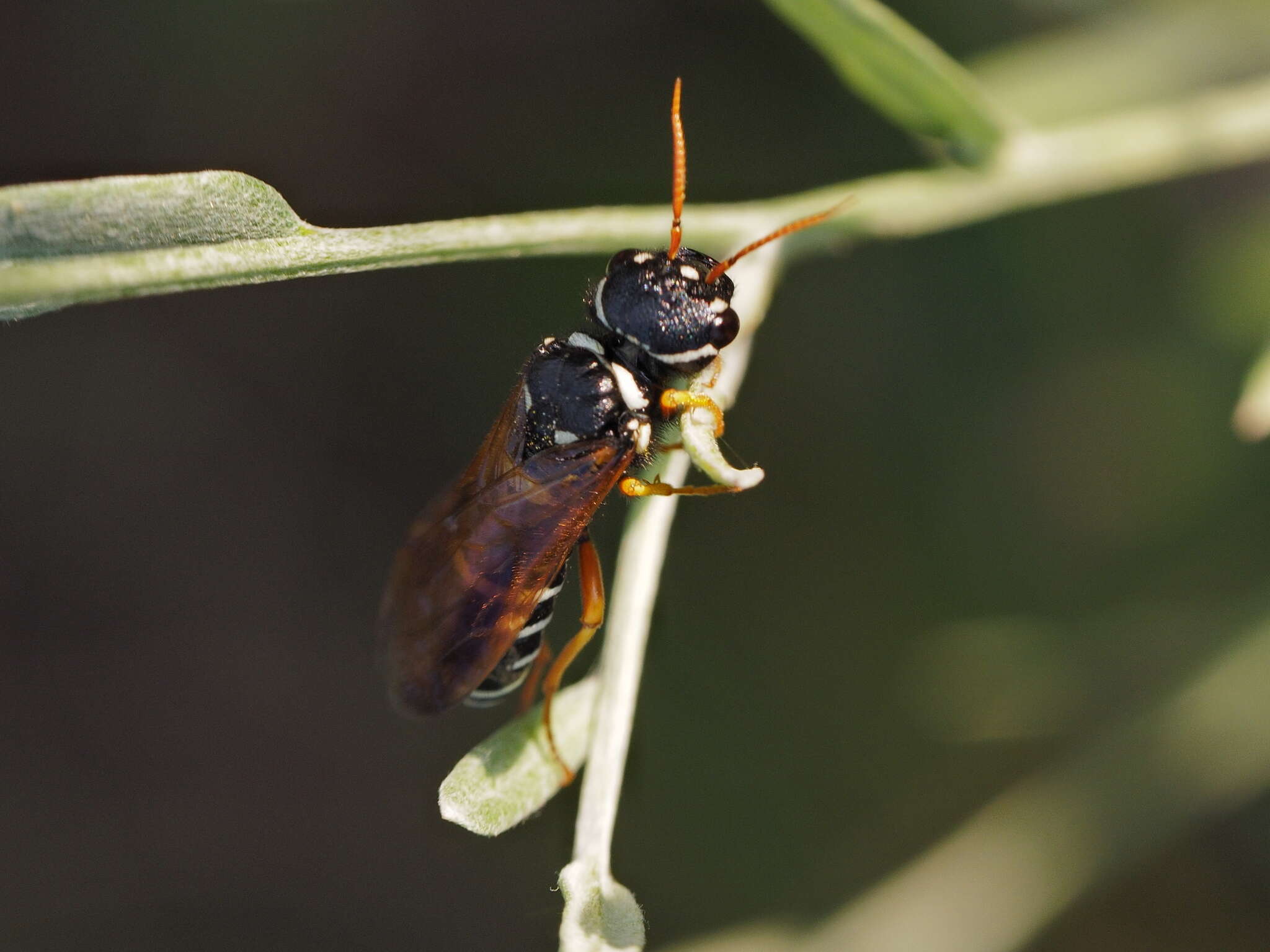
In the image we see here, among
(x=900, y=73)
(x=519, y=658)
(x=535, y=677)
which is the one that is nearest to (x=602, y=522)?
(x=535, y=677)

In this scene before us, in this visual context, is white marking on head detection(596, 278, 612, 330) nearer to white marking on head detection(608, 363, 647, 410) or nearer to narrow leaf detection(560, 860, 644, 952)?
white marking on head detection(608, 363, 647, 410)

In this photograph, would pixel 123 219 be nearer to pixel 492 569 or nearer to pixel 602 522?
pixel 492 569

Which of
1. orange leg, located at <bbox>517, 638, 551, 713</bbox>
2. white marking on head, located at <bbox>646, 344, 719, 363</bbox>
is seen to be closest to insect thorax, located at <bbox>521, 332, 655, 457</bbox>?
white marking on head, located at <bbox>646, 344, 719, 363</bbox>

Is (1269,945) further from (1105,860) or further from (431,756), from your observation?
(431,756)

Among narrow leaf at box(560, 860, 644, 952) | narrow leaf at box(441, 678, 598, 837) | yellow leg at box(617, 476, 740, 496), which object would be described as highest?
yellow leg at box(617, 476, 740, 496)

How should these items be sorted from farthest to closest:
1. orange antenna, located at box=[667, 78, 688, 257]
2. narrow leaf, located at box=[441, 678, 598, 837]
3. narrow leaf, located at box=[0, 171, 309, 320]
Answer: orange antenna, located at box=[667, 78, 688, 257]
narrow leaf, located at box=[441, 678, 598, 837]
narrow leaf, located at box=[0, 171, 309, 320]

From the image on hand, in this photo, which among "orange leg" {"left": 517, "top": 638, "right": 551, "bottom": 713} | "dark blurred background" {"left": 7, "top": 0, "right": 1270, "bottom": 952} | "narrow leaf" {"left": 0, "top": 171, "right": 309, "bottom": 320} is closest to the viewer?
"narrow leaf" {"left": 0, "top": 171, "right": 309, "bottom": 320}

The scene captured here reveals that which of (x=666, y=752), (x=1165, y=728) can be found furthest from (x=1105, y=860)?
(x=666, y=752)
